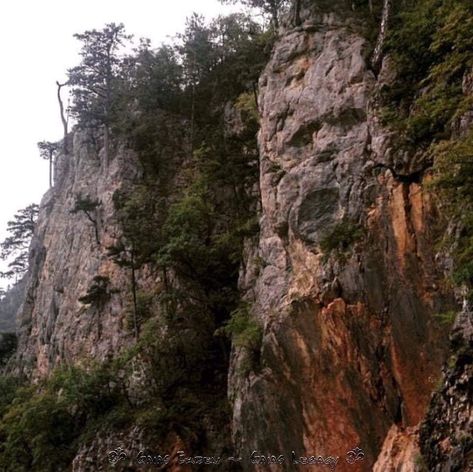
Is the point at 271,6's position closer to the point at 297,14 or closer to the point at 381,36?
the point at 297,14

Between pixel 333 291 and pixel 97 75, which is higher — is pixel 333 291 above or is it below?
below

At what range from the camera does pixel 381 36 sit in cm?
1467

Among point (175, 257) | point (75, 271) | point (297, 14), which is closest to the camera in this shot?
point (297, 14)

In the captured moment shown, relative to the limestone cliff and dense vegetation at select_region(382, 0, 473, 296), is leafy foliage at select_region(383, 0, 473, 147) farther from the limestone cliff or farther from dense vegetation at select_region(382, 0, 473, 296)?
the limestone cliff

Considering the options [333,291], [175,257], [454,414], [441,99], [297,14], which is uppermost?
[297,14]

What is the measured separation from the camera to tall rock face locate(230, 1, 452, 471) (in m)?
11.7

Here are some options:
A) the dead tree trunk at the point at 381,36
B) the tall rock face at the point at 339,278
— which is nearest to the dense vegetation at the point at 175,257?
the tall rock face at the point at 339,278

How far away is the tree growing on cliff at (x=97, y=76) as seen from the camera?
29.2 meters

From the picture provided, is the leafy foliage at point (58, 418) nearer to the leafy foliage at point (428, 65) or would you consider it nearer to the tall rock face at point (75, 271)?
the tall rock face at point (75, 271)

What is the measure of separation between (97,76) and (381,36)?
63.6ft

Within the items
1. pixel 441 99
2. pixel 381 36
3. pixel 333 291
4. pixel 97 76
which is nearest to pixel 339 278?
pixel 333 291

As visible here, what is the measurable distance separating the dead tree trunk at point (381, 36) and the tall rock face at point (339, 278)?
1.10 feet

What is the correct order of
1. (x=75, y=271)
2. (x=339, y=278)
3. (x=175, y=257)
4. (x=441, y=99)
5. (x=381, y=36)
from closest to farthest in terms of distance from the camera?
(x=441, y=99) < (x=339, y=278) < (x=381, y=36) < (x=175, y=257) < (x=75, y=271)

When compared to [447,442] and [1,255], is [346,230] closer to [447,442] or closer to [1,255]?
[447,442]
